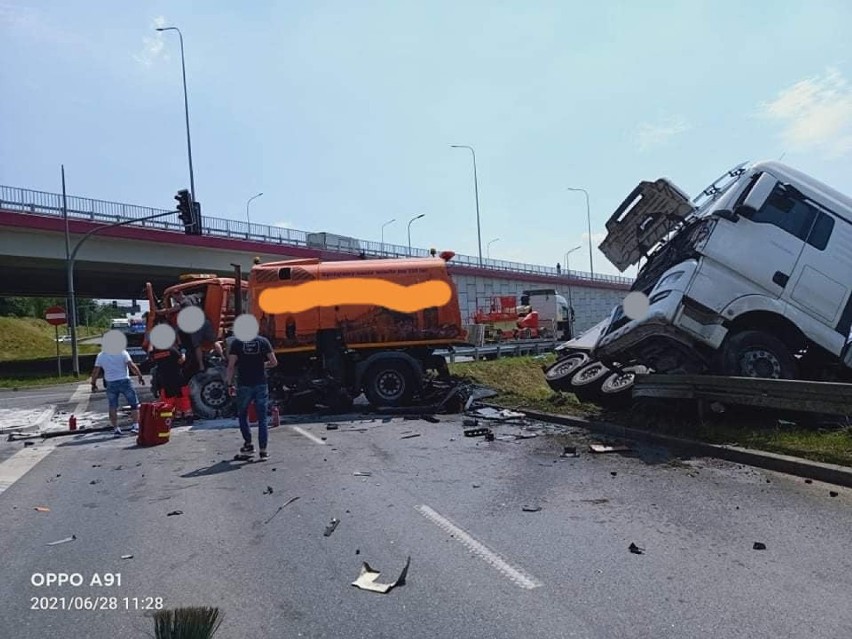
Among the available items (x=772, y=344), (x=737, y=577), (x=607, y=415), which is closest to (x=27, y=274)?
(x=607, y=415)

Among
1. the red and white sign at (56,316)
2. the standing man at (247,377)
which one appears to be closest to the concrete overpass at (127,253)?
the red and white sign at (56,316)

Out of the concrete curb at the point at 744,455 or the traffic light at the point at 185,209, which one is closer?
the concrete curb at the point at 744,455

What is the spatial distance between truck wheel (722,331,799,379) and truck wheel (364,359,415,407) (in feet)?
19.4

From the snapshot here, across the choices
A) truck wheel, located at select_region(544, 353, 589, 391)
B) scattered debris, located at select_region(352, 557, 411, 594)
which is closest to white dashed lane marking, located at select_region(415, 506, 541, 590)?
scattered debris, located at select_region(352, 557, 411, 594)

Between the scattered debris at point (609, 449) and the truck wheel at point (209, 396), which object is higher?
the truck wheel at point (209, 396)

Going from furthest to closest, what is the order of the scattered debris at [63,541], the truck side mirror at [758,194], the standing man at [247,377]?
the truck side mirror at [758,194]
the standing man at [247,377]
the scattered debris at [63,541]

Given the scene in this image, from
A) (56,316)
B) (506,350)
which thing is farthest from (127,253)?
(506,350)

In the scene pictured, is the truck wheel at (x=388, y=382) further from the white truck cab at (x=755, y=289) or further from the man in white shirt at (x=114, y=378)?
the white truck cab at (x=755, y=289)

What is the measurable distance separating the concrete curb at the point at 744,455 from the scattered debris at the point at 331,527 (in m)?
4.48

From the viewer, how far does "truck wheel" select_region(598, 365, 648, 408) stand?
430 inches

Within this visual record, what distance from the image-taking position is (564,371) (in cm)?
1268

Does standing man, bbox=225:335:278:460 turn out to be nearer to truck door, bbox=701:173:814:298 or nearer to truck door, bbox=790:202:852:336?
truck door, bbox=701:173:814:298

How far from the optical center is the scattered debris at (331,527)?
5.38 m

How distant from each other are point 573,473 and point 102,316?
123 meters
